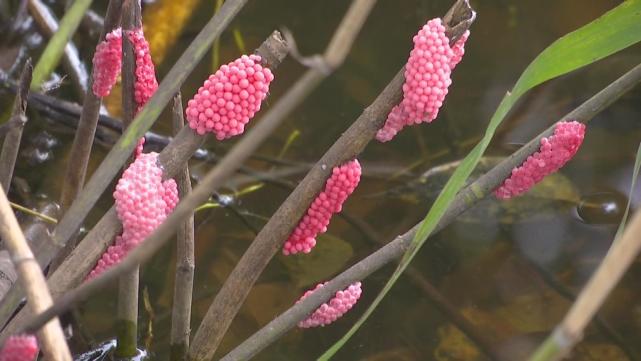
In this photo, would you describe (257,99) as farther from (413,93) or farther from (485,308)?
(485,308)

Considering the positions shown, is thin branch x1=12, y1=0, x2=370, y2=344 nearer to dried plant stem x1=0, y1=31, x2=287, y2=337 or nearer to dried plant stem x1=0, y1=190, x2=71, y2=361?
dried plant stem x1=0, y1=190, x2=71, y2=361

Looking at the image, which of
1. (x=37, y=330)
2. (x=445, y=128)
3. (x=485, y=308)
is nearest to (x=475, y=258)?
(x=485, y=308)

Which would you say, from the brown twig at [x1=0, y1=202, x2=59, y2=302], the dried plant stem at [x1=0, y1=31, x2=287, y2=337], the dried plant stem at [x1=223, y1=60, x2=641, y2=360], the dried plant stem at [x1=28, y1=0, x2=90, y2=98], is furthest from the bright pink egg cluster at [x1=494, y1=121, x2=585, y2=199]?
the dried plant stem at [x1=28, y1=0, x2=90, y2=98]

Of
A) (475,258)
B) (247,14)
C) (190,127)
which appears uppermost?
(190,127)

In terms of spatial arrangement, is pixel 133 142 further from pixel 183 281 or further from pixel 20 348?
pixel 183 281

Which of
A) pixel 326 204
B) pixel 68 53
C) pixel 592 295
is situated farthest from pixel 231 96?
pixel 68 53

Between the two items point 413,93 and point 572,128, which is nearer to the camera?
point 413,93
